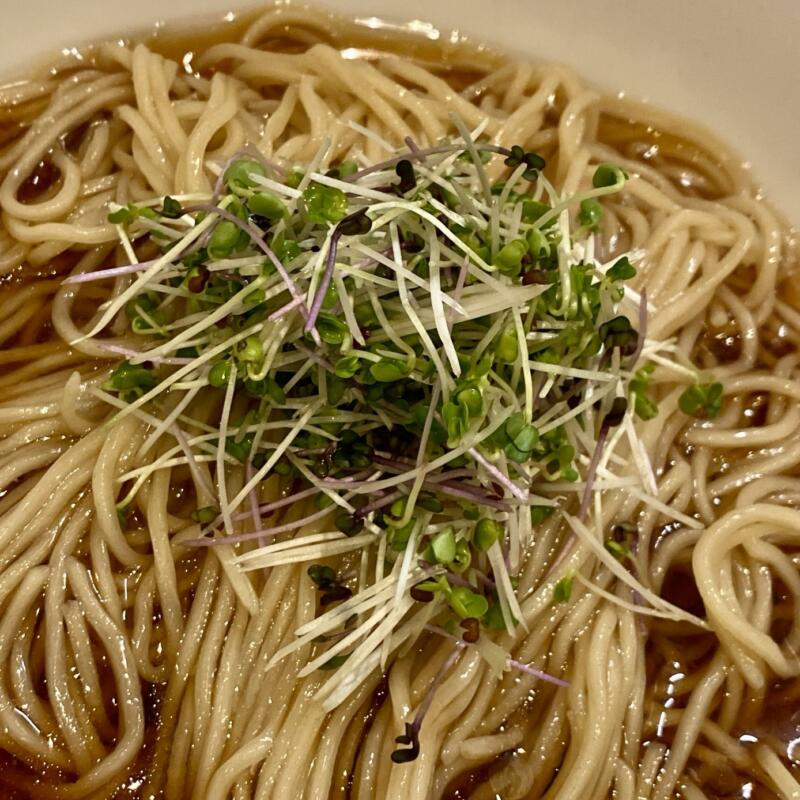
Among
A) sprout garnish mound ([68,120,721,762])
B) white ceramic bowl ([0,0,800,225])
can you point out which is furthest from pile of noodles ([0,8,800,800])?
white ceramic bowl ([0,0,800,225])

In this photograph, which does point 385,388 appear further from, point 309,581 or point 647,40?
point 647,40

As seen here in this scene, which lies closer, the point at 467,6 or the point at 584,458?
the point at 584,458

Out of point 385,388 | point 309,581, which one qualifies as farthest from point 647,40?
point 309,581

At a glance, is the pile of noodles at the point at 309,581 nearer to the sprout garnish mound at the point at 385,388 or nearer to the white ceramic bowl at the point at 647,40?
the sprout garnish mound at the point at 385,388

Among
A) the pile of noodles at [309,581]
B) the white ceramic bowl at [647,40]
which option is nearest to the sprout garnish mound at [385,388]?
the pile of noodles at [309,581]

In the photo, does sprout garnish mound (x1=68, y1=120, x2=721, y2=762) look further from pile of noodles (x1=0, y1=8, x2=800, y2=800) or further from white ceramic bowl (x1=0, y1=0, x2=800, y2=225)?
white ceramic bowl (x1=0, y1=0, x2=800, y2=225)

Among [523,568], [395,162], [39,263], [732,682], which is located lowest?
[732,682]

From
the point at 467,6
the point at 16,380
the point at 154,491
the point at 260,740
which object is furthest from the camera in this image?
the point at 467,6

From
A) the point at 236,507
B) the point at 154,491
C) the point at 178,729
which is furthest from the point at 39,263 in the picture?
the point at 178,729

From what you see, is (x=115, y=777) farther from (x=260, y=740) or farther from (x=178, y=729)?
→ (x=260, y=740)
